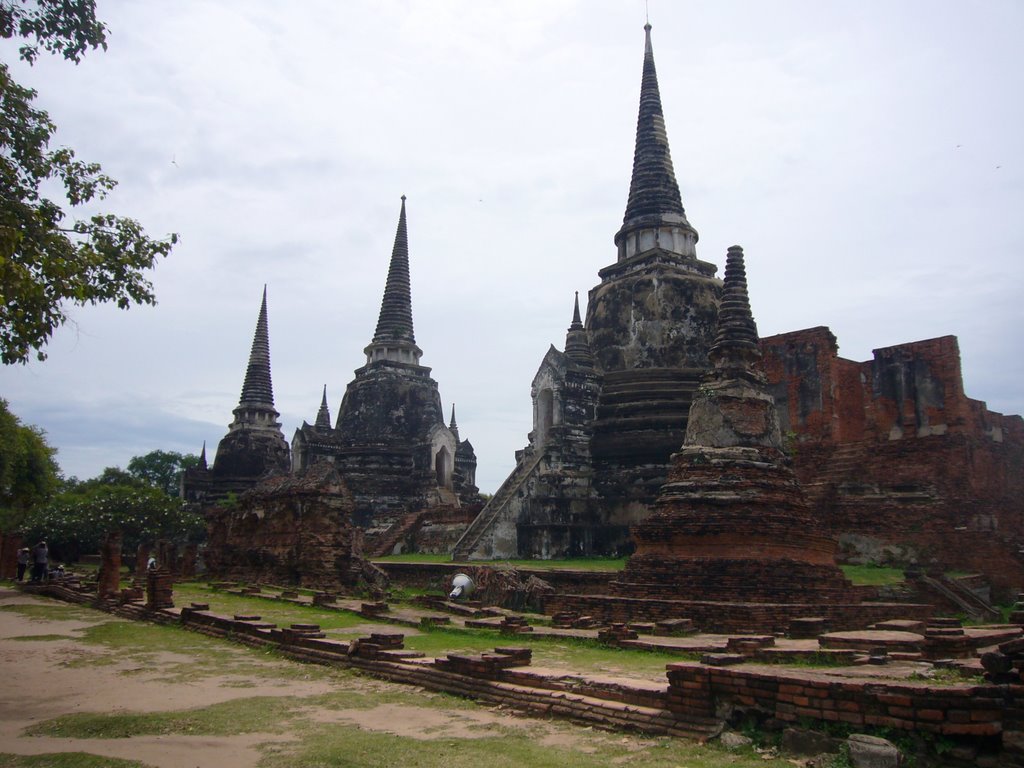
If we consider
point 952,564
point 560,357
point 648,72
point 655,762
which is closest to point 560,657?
point 655,762

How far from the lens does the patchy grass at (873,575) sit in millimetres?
16469

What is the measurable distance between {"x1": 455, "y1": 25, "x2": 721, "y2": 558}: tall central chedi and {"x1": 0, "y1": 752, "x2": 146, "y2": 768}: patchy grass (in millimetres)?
16909

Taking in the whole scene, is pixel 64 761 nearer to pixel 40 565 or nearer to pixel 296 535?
pixel 296 535

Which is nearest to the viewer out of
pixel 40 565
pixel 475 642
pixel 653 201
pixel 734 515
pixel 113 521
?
pixel 475 642

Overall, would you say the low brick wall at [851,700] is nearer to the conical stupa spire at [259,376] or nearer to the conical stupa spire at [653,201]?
the conical stupa spire at [653,201]

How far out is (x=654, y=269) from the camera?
25281 millimetres

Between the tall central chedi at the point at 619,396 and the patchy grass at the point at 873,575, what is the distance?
561cm

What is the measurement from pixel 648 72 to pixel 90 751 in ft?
89.4

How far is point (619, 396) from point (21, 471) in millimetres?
26826

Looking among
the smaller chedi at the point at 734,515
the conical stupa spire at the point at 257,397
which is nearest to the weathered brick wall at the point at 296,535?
the smaller chedi at the point at 734,515

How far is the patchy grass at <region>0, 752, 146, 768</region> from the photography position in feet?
17.7

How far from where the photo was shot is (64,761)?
551 cm

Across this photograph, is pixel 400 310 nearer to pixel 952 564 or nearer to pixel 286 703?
pixel 952 564

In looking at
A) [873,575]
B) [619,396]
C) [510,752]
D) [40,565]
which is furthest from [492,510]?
[510,752]
